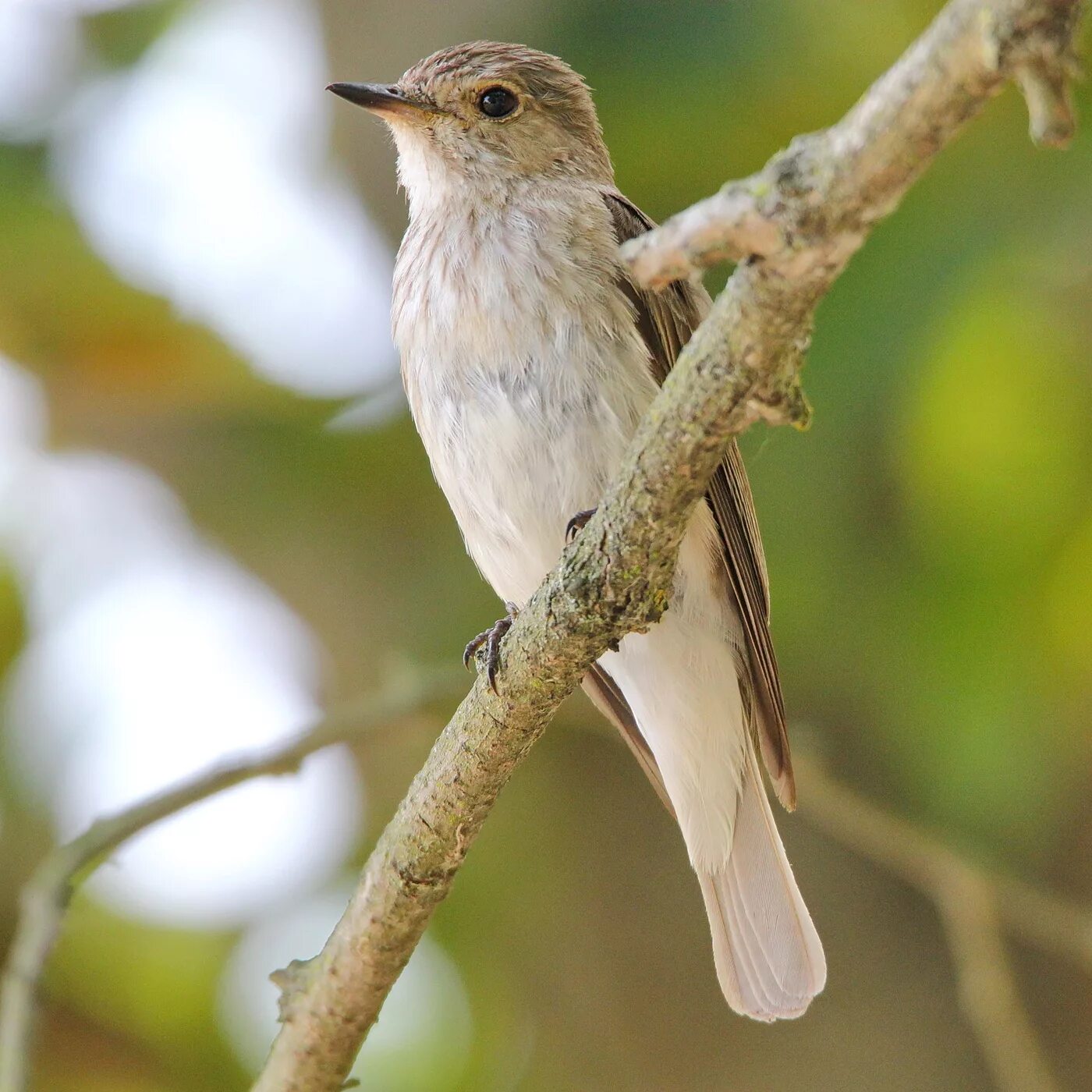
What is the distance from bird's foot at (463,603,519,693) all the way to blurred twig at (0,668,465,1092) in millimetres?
268

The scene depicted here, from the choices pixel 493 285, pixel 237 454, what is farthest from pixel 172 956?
pixel 493 285

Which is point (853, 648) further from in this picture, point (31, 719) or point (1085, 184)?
point (31, 719)

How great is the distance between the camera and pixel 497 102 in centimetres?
344

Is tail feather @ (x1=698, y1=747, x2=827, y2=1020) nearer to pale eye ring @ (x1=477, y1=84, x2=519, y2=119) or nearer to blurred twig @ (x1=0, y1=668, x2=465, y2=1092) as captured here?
blurred twig @ (x1=0, y1=668, x2=465, y2=1092)

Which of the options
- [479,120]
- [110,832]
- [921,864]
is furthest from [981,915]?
[479,120]

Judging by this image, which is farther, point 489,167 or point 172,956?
point 172,956

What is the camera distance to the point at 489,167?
10.9 ft

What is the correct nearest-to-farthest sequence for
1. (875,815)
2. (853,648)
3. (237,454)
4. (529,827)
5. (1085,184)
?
(1085,184), (875,815), (853,648), (529,827), (237,454)

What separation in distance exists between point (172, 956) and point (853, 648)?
7.04 feet

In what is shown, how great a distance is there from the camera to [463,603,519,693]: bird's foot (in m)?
2.08

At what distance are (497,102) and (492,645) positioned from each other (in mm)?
1659

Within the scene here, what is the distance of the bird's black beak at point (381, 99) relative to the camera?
3.21 meters

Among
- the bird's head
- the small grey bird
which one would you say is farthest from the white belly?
the bird's head

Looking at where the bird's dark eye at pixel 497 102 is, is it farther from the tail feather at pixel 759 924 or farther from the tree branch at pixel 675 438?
the tree branch at pixel 675 438
